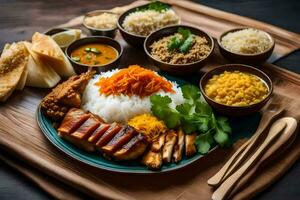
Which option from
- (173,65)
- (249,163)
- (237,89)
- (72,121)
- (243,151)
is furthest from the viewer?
(173,65)

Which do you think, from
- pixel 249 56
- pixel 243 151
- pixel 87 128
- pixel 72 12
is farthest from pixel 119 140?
pixel 72 12

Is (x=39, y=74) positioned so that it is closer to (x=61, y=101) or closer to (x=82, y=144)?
(x=61, y=101)

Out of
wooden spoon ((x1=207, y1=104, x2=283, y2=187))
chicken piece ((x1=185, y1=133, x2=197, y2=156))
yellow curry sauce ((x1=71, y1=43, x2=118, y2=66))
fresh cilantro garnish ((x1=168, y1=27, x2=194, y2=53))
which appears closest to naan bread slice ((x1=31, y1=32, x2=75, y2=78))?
yellow curry sauce ((x1=71, y1=43, x2=118, y2=66))

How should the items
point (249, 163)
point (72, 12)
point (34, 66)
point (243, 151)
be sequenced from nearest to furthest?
1. point (249, 163)
2. point (243, 151)
3. point (34, 66)
4. point (72, 12)

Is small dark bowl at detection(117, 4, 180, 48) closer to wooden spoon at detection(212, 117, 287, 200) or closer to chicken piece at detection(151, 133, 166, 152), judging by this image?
chicken piece at detection(151, 133, 166, 152)

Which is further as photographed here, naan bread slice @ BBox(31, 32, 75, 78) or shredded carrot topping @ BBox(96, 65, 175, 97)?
naan bread slice @ BBox(31, 32, 75, 78)
